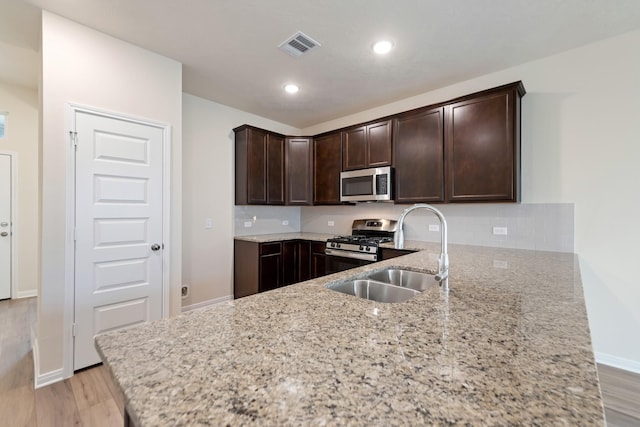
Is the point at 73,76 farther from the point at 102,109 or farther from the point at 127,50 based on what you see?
the point at 127,50

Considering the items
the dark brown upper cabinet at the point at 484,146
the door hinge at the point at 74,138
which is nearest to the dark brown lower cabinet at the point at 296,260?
the dark brown upper cabinet at the point at 484,146

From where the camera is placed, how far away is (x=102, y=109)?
7.16 feet

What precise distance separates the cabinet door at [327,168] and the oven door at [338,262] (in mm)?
845

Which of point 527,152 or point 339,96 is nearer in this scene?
point 527,152

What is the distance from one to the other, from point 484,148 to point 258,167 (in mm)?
2695

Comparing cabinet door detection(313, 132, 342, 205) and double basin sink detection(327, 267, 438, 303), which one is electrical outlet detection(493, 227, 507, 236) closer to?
double basin sink detection(327, 267, 438, 303)

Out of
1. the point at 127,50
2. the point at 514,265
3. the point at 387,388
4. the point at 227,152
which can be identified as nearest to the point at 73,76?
the point at 127,50

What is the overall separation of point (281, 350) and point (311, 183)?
3.46 metres

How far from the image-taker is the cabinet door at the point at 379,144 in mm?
3244

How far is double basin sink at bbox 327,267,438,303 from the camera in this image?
4.63 feet

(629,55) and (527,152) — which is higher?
(629,55)

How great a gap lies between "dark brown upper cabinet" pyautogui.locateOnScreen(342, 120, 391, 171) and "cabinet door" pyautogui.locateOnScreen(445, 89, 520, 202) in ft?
2.34

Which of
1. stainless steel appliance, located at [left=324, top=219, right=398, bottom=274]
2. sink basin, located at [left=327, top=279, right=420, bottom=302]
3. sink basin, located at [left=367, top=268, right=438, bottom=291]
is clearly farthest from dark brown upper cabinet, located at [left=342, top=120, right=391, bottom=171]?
sink basin, located at [left=327, top=279, right=420, bottom=302]

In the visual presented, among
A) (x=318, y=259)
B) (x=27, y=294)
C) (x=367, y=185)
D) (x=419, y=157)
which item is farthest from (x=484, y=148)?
(x=27, y=294)
